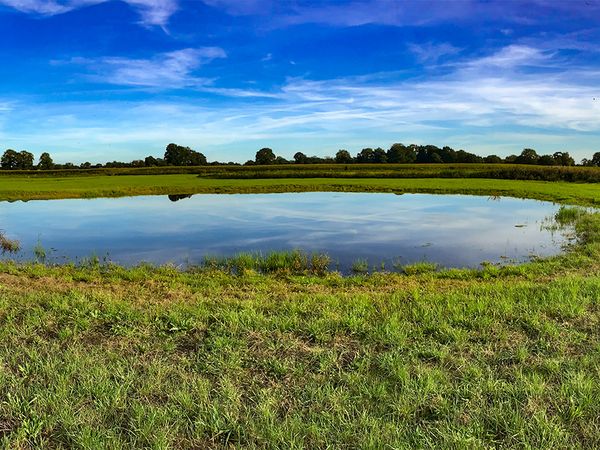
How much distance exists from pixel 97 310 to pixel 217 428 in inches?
178

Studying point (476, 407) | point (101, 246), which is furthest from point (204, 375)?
point (101, 246)

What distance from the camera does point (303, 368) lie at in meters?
5.71

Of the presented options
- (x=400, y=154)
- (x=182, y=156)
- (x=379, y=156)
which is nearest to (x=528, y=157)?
(x=400, y=154)

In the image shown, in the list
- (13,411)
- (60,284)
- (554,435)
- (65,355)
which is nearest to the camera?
(554,435)

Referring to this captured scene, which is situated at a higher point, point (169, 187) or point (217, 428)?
point (169, 187)

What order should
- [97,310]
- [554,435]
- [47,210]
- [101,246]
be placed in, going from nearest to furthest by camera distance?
[554,435] < [97,310] < [101,246] < [47,210]

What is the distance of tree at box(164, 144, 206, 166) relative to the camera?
136000mm

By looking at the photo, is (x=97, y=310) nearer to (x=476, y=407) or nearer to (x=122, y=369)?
(x=122, y=369)

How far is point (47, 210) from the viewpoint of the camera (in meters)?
33.5

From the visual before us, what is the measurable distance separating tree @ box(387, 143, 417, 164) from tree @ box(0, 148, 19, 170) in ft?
399

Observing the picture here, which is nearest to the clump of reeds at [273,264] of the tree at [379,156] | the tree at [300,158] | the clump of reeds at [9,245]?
the clump of reeds at [9,245]

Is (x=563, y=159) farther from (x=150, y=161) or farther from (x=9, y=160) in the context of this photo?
(x=9, y=160)

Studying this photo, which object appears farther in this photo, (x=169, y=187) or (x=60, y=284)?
(x=169, y=187)

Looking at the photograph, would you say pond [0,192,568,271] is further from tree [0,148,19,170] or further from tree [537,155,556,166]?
tree [0,148,19,170]
